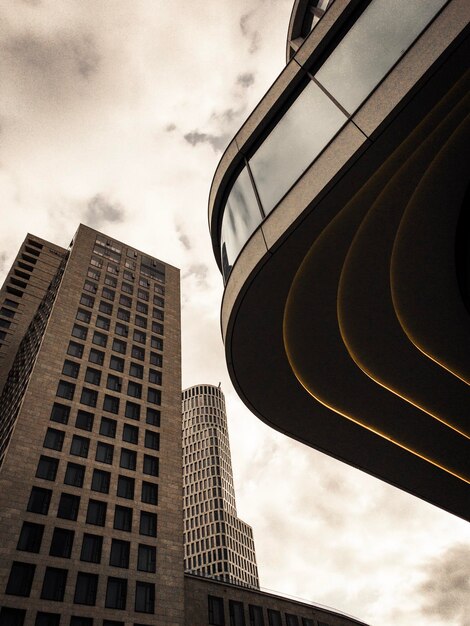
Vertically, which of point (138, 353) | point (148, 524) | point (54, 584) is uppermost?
point (138, 353)

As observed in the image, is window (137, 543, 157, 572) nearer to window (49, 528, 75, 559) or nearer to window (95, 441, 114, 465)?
window (49, 528, 75, 559)

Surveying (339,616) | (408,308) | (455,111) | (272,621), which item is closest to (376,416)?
(408,308)

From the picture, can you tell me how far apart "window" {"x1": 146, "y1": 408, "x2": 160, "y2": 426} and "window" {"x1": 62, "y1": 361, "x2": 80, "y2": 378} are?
27.2ft

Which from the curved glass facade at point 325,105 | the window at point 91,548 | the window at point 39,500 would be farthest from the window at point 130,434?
the curved glass facade at point 325,105

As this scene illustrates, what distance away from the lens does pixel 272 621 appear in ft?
134

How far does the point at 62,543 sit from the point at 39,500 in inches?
142

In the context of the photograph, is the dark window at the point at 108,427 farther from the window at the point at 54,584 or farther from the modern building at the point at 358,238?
the modern building at the point at 358,238

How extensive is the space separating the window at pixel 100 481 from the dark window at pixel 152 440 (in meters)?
5.36

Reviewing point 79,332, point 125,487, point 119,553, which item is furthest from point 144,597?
point 79,332

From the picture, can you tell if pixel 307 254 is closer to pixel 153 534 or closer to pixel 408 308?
pixel 408 308

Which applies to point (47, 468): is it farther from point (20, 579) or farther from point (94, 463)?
point (20, 579)

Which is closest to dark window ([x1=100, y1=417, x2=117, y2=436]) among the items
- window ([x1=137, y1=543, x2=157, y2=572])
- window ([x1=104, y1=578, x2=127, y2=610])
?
window ([x1=137, y1=543, x2=157, y2=572])

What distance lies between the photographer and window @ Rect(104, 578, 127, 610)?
29984 millimetres

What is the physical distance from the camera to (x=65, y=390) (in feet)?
133
